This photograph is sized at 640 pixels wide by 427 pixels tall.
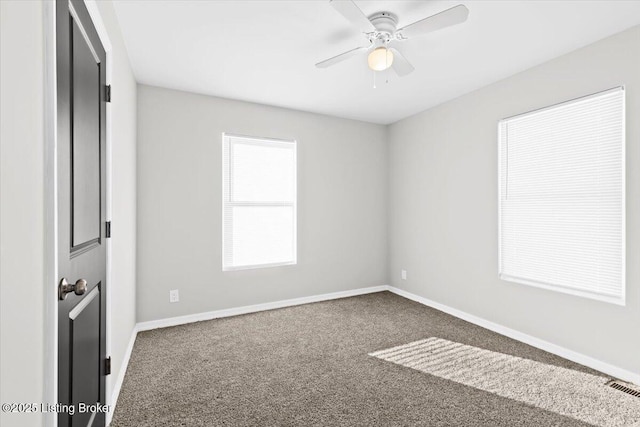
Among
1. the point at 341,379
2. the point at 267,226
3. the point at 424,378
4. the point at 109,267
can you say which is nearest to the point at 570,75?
the point at 424,378

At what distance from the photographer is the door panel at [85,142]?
133 centimetres

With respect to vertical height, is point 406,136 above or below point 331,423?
above

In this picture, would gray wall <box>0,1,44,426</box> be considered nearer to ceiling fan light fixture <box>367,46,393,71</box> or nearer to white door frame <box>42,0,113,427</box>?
white door frame <box>42,0,113,427</box>

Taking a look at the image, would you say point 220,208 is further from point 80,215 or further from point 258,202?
point 80,215

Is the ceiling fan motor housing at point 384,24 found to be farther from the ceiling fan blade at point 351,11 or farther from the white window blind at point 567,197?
the white window blind at point 567,197

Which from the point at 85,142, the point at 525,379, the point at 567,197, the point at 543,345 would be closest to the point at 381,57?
the point at 85,142

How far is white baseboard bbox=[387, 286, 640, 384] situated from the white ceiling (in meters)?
2.35

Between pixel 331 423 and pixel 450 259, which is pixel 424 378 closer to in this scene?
pixel 331 423

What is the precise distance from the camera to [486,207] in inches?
136

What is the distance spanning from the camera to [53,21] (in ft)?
3.34

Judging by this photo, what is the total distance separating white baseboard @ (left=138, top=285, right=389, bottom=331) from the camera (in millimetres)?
3409

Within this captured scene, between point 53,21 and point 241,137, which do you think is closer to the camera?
point 53,21

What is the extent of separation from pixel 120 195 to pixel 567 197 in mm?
3614

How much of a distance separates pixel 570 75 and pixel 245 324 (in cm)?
385
